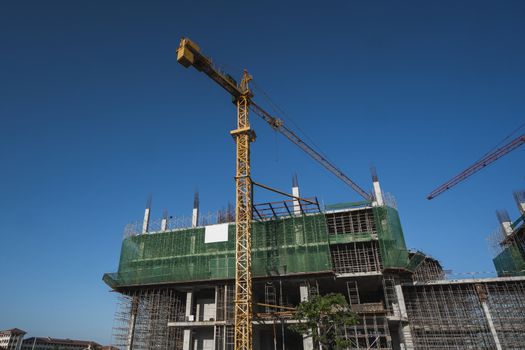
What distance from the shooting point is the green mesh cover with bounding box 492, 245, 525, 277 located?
4212 cm

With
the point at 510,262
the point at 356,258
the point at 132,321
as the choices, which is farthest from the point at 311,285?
the point at 510,262

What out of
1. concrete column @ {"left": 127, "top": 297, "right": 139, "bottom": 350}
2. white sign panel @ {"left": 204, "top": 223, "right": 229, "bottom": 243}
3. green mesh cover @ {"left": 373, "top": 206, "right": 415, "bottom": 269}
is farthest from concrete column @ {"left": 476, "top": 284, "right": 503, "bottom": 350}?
concrete column @ {"left": 127, "top": 297, "right": 139, "bottom": 350}

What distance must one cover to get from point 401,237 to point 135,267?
33290 mm

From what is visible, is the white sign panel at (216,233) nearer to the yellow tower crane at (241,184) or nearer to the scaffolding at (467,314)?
the yellow tower crane at (241,184)

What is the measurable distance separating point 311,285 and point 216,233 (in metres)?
13.2

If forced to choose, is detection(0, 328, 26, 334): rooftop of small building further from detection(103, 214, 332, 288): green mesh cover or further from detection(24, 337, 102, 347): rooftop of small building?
detection(103, 214, 332, 288): green mesh cover

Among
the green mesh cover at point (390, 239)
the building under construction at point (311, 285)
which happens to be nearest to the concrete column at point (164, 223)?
the building under construction at point (311, 285)

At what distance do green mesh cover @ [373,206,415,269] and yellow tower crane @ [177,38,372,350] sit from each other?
47.6 ft

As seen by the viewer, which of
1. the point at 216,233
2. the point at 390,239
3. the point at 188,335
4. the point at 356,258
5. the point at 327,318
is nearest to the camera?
the point at 327,318

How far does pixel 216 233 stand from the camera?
141 feet

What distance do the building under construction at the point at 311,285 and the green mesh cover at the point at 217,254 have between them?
0.12 metres

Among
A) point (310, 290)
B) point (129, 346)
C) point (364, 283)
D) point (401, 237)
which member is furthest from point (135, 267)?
point (401, 237)

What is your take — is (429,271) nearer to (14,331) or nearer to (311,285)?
(311,285)

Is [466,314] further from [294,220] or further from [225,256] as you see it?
[225,256]
